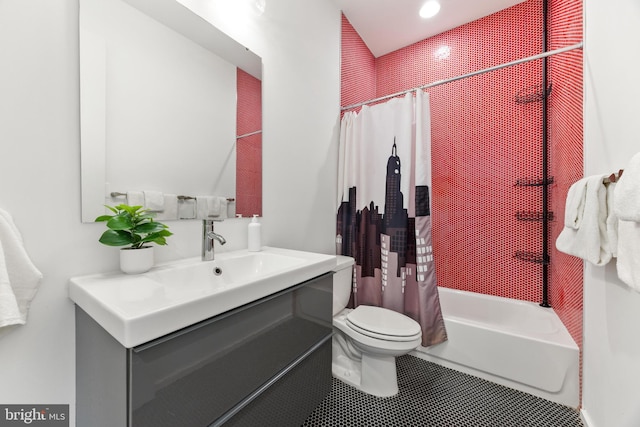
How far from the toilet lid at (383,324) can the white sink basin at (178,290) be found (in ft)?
1.68

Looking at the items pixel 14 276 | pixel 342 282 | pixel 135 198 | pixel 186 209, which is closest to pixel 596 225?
pixel 342 282

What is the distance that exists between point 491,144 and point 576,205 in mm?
1237

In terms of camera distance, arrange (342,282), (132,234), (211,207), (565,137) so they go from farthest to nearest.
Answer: (342,282)
(565,137)
(211,207)
(132,234)

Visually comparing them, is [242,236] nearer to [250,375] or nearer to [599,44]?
[250,375]

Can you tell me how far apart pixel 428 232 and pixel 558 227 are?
932 mm

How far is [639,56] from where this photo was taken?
0.88m

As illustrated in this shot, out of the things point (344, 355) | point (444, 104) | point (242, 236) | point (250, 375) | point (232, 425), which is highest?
point (444, 104)

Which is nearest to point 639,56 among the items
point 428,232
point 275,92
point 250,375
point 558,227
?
point 428,232

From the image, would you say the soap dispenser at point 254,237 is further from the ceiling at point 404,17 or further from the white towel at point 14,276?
the ceiling at point 404,17

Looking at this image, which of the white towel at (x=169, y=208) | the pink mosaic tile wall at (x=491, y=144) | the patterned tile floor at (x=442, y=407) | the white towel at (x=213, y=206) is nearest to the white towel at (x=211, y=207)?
the white towel at (x=213, y=206)

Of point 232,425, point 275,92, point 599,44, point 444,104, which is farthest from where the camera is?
point 444,104

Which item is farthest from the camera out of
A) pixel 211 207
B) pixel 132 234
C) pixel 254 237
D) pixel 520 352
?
pixel 520 352

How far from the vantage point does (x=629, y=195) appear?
2.34 ft

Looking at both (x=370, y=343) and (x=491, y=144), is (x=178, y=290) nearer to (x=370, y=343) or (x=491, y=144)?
(x=370, y=343)
